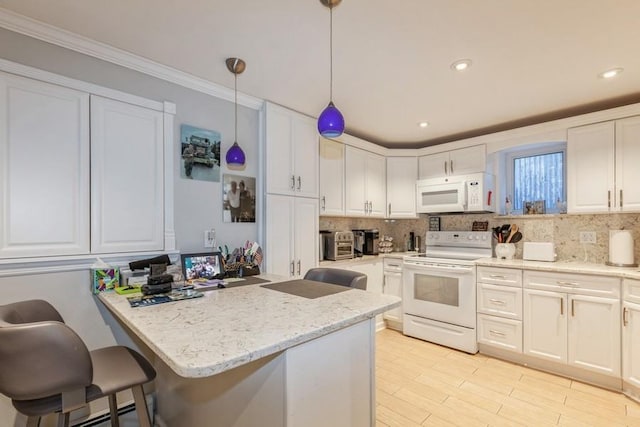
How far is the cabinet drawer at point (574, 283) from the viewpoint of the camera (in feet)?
7.86

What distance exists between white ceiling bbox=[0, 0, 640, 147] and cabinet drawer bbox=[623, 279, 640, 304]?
1.55 meters

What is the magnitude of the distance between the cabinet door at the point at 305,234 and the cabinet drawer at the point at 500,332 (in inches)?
70.5

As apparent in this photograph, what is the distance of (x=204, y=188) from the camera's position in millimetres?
2420

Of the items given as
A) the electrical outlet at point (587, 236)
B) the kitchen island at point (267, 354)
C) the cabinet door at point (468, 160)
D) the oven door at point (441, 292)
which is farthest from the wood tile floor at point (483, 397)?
the cabinet door at point (468, 160)

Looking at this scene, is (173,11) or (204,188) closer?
(173,11)

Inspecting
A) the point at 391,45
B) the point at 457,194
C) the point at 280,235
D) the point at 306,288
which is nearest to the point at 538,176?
the point at 457,194

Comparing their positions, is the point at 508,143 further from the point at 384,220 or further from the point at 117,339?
the point at 117,339

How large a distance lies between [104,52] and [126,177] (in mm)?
801

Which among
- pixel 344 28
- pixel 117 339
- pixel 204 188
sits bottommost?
pixel 117 339

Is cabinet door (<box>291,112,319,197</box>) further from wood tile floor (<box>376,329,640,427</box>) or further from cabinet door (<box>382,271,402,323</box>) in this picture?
wood tile floor (<box>376,329,640,427</box>)

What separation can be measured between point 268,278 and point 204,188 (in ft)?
2.89

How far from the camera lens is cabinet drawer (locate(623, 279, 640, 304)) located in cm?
225

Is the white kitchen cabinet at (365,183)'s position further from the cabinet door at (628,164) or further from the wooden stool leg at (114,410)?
the wooden stool leg at (114,410)

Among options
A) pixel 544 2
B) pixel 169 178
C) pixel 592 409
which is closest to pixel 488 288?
pixel 592 409
